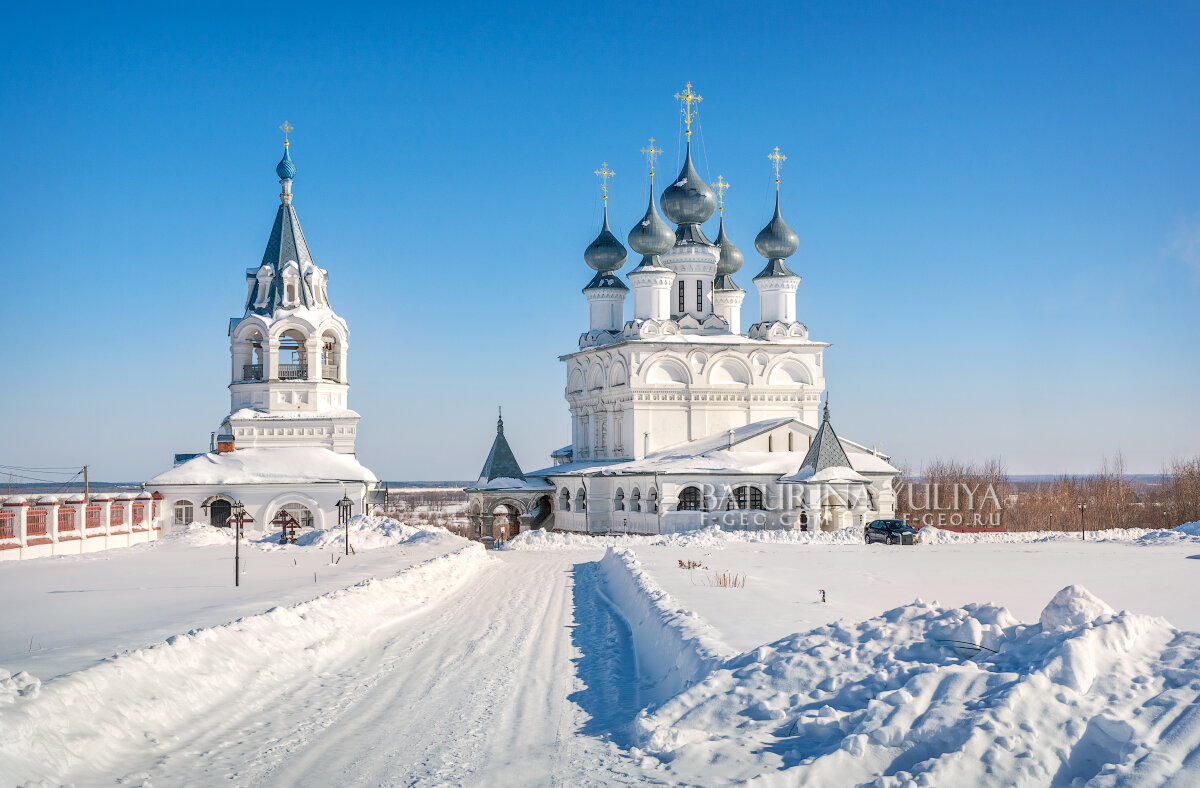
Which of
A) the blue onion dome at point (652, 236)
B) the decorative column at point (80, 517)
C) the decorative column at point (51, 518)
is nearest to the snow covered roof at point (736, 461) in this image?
the blue onion dome at point (652, 236)

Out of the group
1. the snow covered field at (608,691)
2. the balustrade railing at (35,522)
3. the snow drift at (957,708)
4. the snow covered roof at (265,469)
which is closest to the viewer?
the snow drift at (957,708)

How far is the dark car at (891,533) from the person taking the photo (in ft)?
85.0

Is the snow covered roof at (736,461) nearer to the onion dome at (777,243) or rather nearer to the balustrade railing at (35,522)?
the onion dome at (777,243)

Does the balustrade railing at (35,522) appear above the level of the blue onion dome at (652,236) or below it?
below

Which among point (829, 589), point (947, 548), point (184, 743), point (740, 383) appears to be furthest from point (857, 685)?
point (740, 383)

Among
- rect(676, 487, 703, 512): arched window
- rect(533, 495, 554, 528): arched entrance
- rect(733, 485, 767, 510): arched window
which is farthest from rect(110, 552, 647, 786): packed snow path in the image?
rect(533, 495, 554, 528): arched entrance

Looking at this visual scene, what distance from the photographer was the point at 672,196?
121ft

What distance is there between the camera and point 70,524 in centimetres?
2316

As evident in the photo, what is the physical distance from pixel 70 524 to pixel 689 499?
16004mm

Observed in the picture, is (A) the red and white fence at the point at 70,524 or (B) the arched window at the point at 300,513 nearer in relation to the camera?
(A) the red and white fence at the point at 70,524

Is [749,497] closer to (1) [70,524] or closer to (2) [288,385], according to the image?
(2) [288,385]

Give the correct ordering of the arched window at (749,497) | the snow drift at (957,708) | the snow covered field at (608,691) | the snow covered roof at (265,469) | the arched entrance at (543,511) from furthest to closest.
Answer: the arched entrance at (543,511), the arched window at (749,497), the snow covered roof at (265,469), the snow covered field at (608,691), the snow drift at (957,708)

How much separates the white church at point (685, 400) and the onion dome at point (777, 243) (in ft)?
0.14

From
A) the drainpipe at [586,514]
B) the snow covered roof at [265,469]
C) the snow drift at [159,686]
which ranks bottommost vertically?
the snow drift at [159,686]
